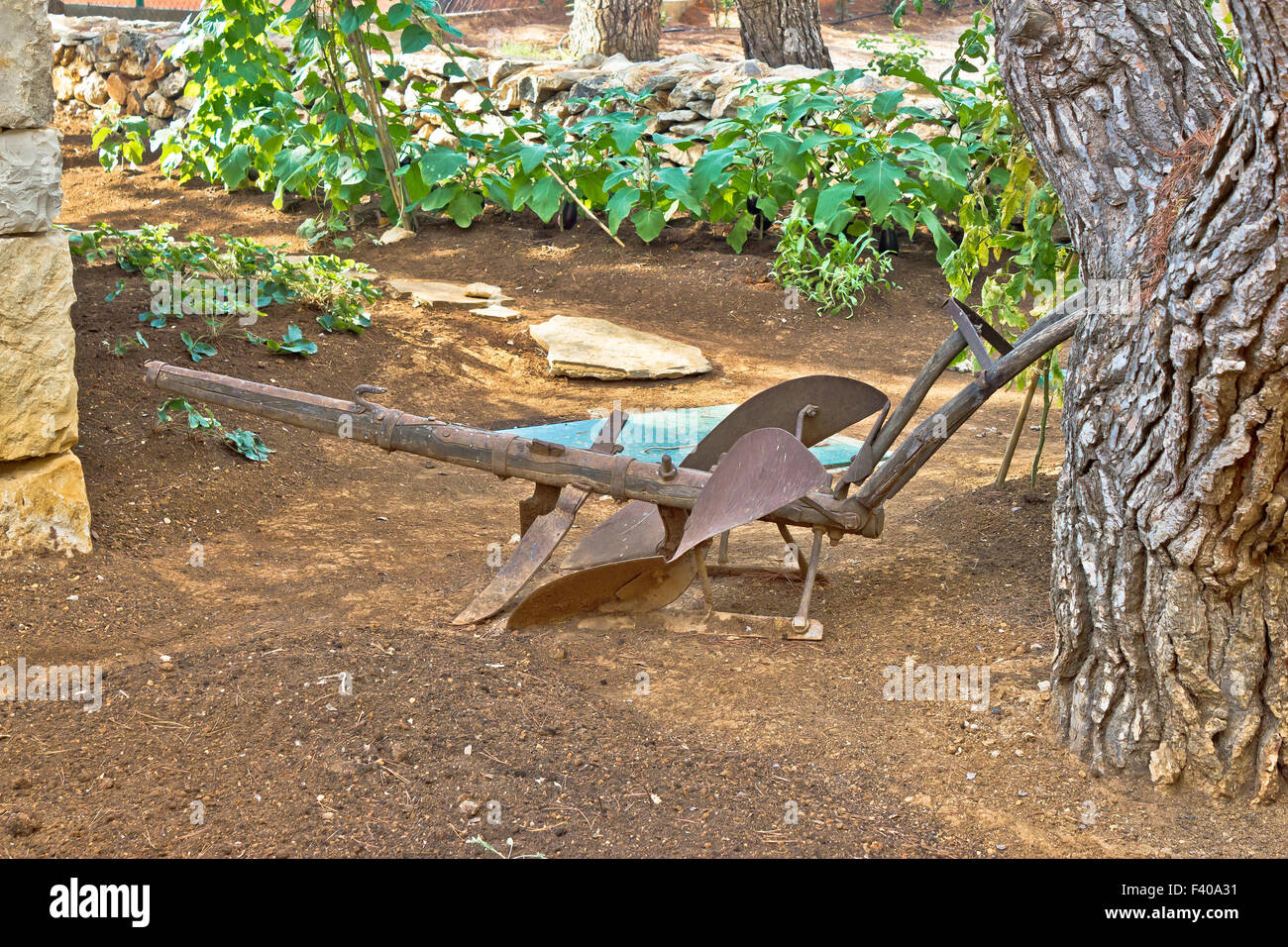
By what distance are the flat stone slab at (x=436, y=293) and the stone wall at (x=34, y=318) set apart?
334 centimetres

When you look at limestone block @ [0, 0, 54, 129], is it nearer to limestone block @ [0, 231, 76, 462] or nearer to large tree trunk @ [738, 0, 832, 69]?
limestone block @ [0, 231, 76, 462]

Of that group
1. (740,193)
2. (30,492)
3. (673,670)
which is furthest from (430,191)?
(673,670)

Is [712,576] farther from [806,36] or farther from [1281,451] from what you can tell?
[806,36]

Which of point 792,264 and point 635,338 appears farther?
point 792,264

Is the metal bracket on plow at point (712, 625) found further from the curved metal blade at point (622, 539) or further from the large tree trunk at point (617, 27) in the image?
the large tree trunk at point (617, 27)

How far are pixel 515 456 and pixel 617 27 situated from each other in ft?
26.2

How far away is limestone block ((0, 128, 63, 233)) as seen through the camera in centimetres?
299

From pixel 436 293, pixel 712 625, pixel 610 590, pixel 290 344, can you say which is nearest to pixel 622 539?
pixel 610 590

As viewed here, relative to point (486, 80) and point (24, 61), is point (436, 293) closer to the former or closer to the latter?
point (486, 80)

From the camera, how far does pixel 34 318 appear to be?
3.19 meters

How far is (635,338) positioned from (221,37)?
11.0ft

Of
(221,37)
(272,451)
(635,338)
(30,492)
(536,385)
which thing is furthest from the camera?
(221,37)

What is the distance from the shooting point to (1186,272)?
191 cm

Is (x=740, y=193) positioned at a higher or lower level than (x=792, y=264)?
higher
